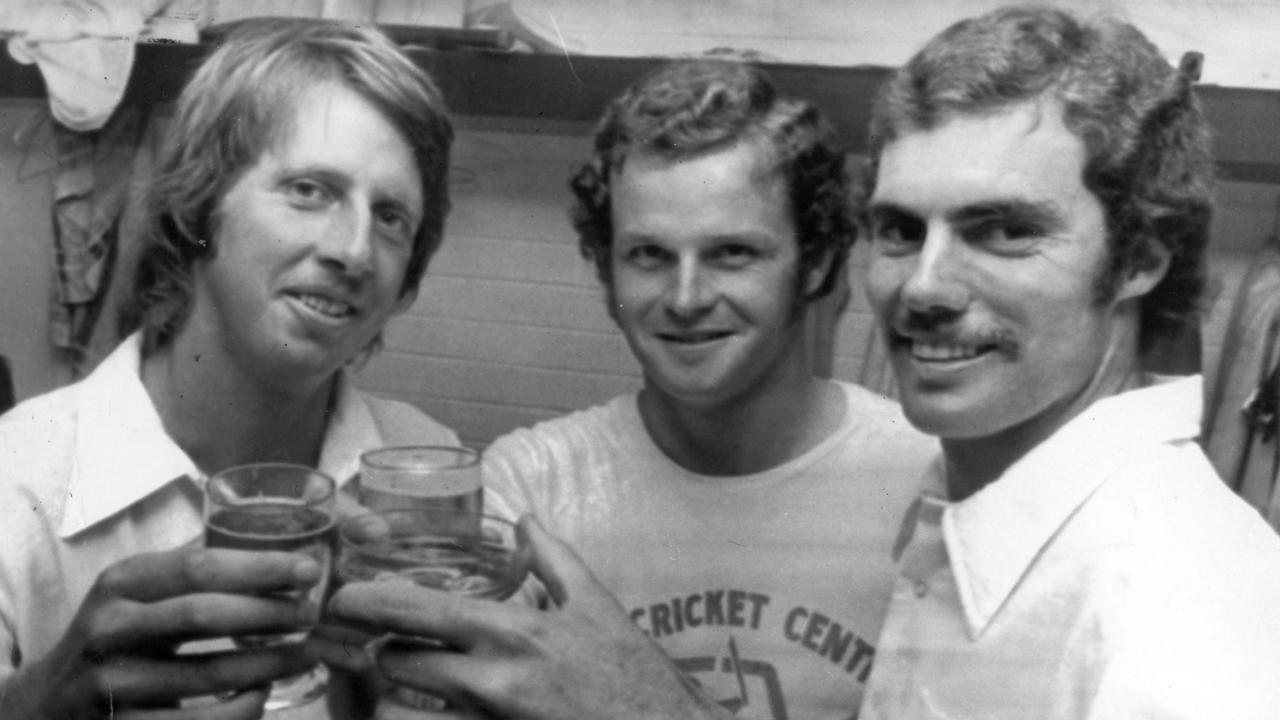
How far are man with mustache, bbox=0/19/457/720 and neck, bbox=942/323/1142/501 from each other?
415mm

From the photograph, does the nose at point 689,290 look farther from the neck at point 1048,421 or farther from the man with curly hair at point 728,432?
the neck at point 1048,421

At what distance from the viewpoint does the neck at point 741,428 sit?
913 mm

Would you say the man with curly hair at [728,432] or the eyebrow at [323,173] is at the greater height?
the eyebrow at [323,173]

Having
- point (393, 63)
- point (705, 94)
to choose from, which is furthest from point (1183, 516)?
point (393, 63)

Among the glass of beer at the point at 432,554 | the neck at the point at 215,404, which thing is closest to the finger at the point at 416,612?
the glass of beer at the point at 432,554

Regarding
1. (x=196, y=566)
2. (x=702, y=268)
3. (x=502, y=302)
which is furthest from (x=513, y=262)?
(x=196, y=566)

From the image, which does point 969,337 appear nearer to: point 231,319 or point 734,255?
point 734,255

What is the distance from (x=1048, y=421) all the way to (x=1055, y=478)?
43 millimetres

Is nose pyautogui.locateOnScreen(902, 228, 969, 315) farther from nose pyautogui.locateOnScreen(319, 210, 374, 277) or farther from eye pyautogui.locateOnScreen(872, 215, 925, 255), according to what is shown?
nose pyautogui.locateOnScreen(319, 210, 374, 277)

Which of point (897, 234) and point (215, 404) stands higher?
point (897, 234)

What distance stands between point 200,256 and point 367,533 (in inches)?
11.8

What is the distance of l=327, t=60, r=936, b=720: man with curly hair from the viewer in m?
0.81

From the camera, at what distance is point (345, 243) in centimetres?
70

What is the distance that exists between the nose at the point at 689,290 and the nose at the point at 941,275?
0.23 metres
